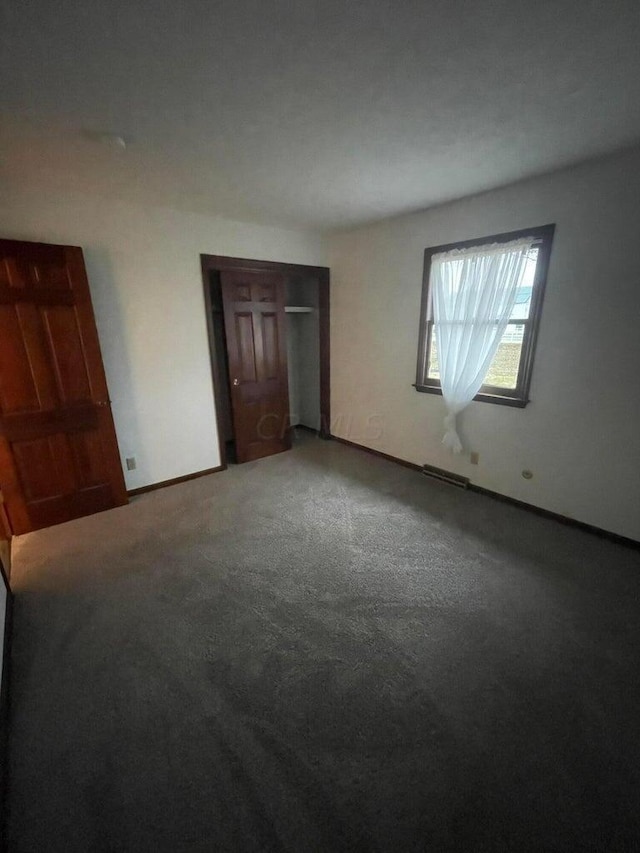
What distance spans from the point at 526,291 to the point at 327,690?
9.31 feet

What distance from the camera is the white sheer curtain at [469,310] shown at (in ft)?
8.72

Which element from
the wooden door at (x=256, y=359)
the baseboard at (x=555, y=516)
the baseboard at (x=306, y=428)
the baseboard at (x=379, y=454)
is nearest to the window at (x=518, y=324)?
the baseboard at (x=555, y=516)

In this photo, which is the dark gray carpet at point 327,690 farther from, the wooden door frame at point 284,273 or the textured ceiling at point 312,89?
the textured ceiling at point 312,89

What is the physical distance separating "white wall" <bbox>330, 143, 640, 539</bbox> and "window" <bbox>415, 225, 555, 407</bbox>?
59 millimetres

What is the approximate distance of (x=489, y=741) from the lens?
131 centimetres

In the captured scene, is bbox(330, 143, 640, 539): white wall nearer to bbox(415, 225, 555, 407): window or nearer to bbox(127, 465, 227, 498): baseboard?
bbox(415, 225, 555, 407): window

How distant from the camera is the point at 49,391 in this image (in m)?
2.60

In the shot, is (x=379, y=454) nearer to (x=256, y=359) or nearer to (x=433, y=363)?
(x=433, y=363)

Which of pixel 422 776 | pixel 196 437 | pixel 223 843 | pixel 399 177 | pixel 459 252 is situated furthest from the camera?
pixel 196 437

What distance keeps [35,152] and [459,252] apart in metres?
2.89

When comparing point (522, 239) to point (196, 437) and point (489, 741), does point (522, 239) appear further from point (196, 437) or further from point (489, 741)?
point (196, 437)

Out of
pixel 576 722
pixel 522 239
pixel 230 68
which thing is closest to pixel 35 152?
pixel 230 68

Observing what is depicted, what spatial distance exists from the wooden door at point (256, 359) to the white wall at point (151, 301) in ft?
0.87

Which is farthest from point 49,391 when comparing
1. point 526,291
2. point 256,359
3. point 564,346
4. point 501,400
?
point 564,346
